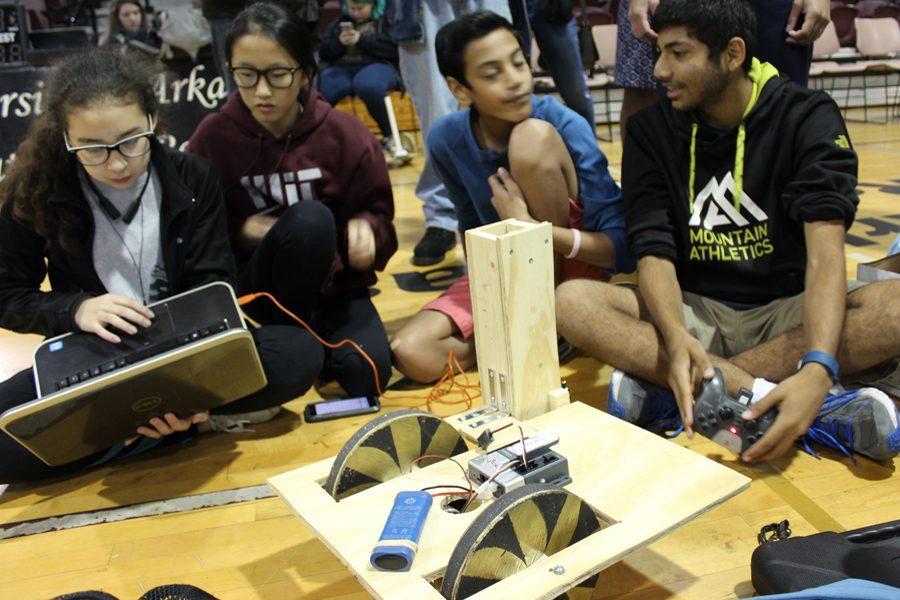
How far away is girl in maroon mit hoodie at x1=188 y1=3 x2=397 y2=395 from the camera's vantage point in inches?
68.3

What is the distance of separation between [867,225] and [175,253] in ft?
7.73

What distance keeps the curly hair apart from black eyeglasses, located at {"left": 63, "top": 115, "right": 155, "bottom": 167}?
0.15 feet

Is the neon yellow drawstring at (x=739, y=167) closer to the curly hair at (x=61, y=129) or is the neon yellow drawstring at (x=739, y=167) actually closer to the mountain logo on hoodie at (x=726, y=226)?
the mountain logo on hoodie at (x=726, y=226)

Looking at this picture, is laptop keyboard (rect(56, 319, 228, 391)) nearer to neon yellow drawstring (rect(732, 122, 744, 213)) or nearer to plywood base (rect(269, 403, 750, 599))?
plywood base (rect(269, 403, 750, 599))

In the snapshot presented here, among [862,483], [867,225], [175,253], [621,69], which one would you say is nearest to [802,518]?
[862,483]

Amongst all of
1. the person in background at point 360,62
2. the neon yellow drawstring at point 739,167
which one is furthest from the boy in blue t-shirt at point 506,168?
the person in background at point 360,62

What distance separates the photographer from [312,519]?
1005 mm

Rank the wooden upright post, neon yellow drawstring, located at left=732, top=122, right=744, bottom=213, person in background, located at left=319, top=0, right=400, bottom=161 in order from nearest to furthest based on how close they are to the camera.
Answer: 1. the wooden upright post
2. neon yellow drawstring, located at left=732, top=122, right=744, bottom=213
3. person in background, located at left=319, top=0, right=400, bottom=161

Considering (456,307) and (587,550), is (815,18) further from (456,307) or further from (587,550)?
(587,550)

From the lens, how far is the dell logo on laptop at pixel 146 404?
142 centimetres

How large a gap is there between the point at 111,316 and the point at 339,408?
1.76 ft

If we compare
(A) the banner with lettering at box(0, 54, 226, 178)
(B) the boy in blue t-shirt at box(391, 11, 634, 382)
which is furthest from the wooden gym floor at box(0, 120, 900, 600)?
(A) the banner with lettering at box(0, 54, 226, 178)

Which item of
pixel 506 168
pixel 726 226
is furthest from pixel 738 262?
pixel 506 168

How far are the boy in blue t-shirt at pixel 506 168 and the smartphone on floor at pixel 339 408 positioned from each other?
155mm
